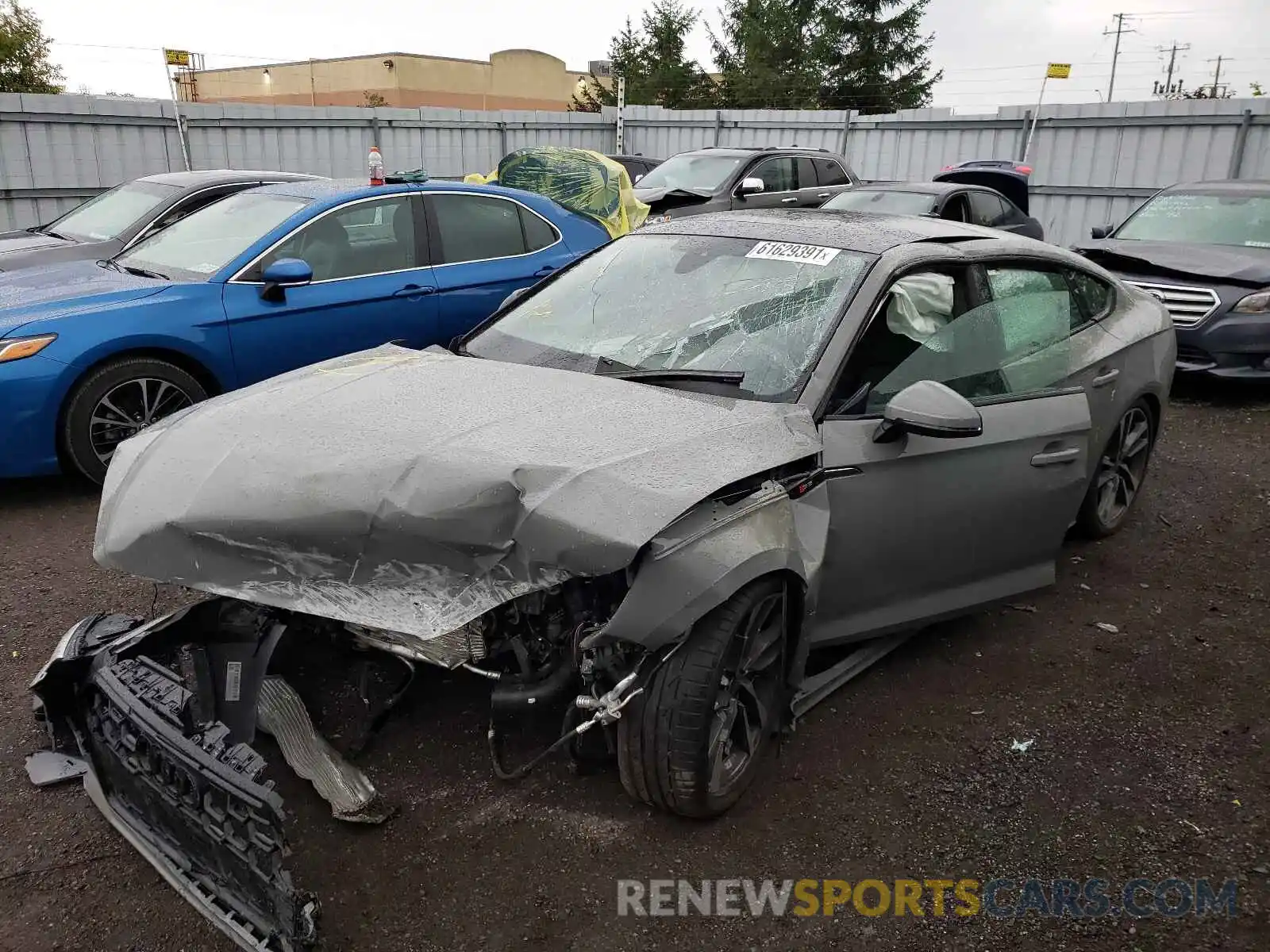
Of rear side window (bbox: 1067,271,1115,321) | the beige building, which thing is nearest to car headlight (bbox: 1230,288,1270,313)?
rear side window (bbox: 1067,271,1115,321)

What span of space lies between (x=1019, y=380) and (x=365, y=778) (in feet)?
8.74

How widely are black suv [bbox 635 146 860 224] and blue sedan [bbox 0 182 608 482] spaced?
13.3ft

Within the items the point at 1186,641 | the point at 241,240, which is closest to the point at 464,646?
the point at 1186,641

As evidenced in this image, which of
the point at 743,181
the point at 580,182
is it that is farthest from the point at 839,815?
the point at 743,181

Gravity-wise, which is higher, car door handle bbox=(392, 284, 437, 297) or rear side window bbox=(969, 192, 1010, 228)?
rear side window bbox=(969, 192, 1010, 228)

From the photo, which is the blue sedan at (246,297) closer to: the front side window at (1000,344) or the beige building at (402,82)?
the front side window at (1000,344)

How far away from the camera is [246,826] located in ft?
6.88

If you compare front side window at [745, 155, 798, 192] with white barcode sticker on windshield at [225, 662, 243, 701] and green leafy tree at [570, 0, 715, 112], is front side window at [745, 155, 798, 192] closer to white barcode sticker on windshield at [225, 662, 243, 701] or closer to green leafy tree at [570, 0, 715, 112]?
white barcode sticker on windshield at [225, 662, 243, 701]

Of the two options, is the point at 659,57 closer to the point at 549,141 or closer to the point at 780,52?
the point at 780,52

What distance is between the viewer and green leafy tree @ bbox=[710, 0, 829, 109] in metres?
35.0

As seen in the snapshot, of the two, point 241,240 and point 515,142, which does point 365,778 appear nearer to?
point 241,240

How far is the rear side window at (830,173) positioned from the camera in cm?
1207

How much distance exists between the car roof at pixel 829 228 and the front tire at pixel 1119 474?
1210 millimetres

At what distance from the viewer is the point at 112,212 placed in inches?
318
